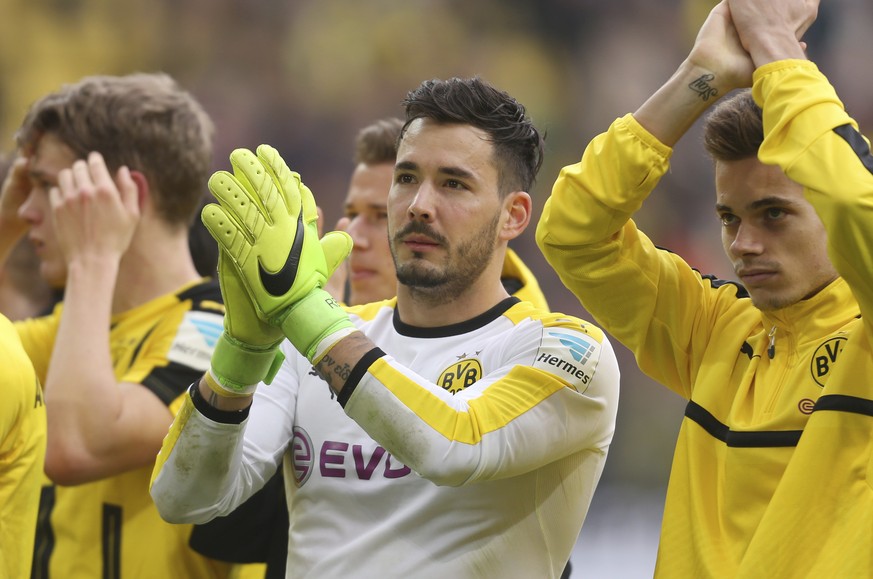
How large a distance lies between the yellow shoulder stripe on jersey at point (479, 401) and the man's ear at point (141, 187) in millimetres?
1773

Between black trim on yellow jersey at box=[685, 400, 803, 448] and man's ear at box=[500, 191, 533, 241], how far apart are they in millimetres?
684

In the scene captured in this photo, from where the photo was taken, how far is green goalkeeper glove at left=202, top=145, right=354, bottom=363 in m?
2.27

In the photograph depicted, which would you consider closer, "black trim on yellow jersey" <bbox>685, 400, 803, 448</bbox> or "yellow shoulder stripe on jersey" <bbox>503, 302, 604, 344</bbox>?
"black trim on yellow jersey" <bbox>685, 400, 803, 448</bbox>

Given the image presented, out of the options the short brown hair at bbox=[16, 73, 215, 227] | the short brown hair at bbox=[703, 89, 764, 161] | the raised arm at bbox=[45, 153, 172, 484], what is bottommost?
the raised arm at bbox=[45, 153, 172, 484]

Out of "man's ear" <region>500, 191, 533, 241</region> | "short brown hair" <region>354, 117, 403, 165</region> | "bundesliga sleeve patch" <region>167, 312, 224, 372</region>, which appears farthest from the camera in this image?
"short brown hair" <region>354, 117, 403, 165</region>

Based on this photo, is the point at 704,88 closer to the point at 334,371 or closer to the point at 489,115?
the point at 489,115

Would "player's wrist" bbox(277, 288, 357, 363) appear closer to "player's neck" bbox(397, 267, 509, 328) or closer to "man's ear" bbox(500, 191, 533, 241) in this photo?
"player's neck" bbox(397, 267, 509, 328)

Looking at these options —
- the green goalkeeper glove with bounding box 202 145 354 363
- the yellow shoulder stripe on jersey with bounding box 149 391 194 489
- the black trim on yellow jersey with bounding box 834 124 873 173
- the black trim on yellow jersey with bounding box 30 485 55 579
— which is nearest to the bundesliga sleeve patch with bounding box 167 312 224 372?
the black trim on yellow jersey with bounding box 30 485 55 579

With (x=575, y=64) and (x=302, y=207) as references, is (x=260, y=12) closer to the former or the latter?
(x=575, y=64)

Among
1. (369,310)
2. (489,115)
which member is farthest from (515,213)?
(369,310)

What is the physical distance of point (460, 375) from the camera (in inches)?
102

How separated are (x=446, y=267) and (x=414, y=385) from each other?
18.8 inches

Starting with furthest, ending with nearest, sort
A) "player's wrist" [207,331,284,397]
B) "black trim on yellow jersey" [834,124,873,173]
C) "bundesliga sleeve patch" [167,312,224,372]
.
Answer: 1. "bundesliga sleeve patch" [167,312,224,372]
2. "player's wrist" [207,331,284,397]
3. "black trim on yellow jersey" [834,124,873,173]

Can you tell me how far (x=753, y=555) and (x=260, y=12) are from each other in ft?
26.9
